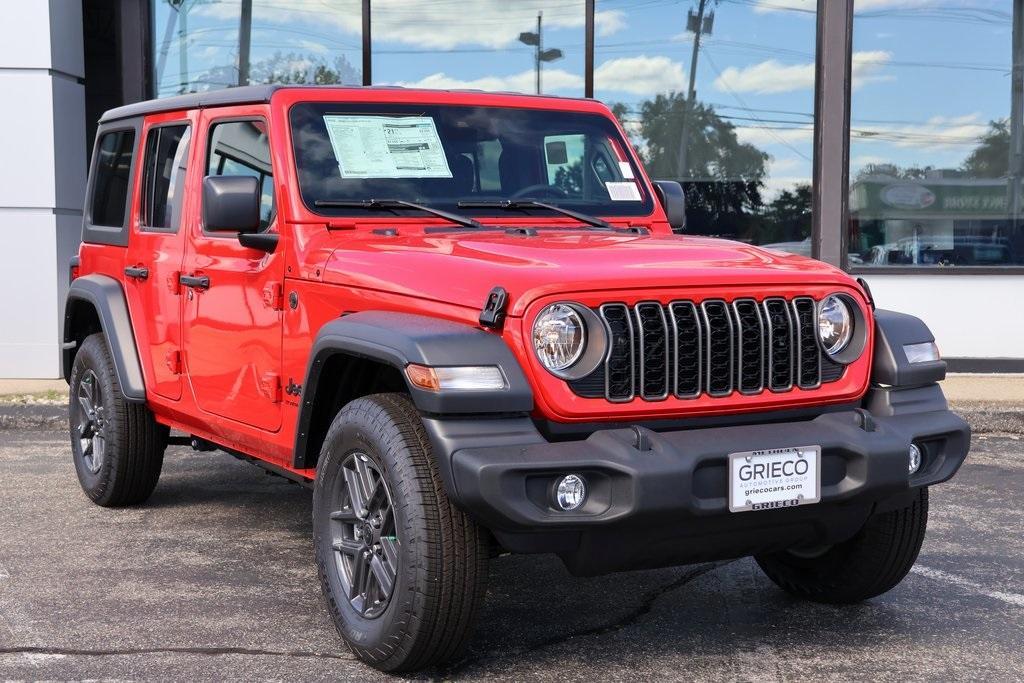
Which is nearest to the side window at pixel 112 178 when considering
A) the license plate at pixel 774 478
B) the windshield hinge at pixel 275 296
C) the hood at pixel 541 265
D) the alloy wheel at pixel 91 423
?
the alloy wheel at pixel 91 423

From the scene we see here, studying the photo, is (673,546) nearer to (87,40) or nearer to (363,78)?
(363,78)

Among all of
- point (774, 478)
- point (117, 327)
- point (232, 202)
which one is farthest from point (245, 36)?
point (774, 478)

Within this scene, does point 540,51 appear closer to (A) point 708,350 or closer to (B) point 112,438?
(B) point 112,438

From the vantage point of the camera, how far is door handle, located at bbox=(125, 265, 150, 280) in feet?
18.7

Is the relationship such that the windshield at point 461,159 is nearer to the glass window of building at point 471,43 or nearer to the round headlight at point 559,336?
the round headlight at point 559,336

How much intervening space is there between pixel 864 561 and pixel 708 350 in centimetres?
115

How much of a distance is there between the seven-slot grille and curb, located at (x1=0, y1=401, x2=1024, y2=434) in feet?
17.1

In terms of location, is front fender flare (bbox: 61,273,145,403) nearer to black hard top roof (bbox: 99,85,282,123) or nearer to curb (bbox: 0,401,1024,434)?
black hard top roof (bbox: 99,85,282,123)

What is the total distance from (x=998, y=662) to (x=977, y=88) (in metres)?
8.24

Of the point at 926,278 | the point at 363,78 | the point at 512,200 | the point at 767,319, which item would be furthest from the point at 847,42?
the point at 767,319

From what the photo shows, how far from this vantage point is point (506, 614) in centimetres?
456

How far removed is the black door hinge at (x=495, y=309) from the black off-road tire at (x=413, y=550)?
1.20 ft

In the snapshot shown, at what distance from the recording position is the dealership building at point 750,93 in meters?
11.0

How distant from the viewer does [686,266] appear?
3.92 metres
